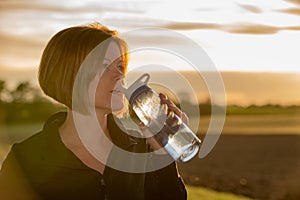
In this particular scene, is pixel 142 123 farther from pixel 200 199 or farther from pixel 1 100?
pixel 200 199

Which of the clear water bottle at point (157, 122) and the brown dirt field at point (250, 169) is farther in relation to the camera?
the brown dirt field at point (250, 169)

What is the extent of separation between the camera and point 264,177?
231 centimetres

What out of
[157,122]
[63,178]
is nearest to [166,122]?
[157,122]

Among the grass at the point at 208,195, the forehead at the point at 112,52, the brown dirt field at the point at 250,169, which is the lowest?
the grass at the point at 208,195

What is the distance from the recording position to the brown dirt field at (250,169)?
2227 mm

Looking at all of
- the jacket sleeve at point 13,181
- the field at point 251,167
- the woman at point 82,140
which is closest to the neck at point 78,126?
the woman at point 82,140

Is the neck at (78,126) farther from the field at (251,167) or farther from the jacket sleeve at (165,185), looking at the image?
the field at (251,167)

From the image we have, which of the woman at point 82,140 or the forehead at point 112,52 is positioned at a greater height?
the forehead at point 112,52

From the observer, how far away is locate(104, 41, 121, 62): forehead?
981 millimetres

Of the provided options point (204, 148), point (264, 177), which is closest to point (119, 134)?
point (204, 148)

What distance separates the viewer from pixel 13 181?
1044 mm

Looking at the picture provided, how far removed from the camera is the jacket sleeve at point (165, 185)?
105 centimetres

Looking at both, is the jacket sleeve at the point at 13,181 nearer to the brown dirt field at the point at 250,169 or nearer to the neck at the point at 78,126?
the neck at the point at 78,126

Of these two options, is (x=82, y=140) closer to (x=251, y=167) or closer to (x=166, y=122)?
(x=166, y=122)
